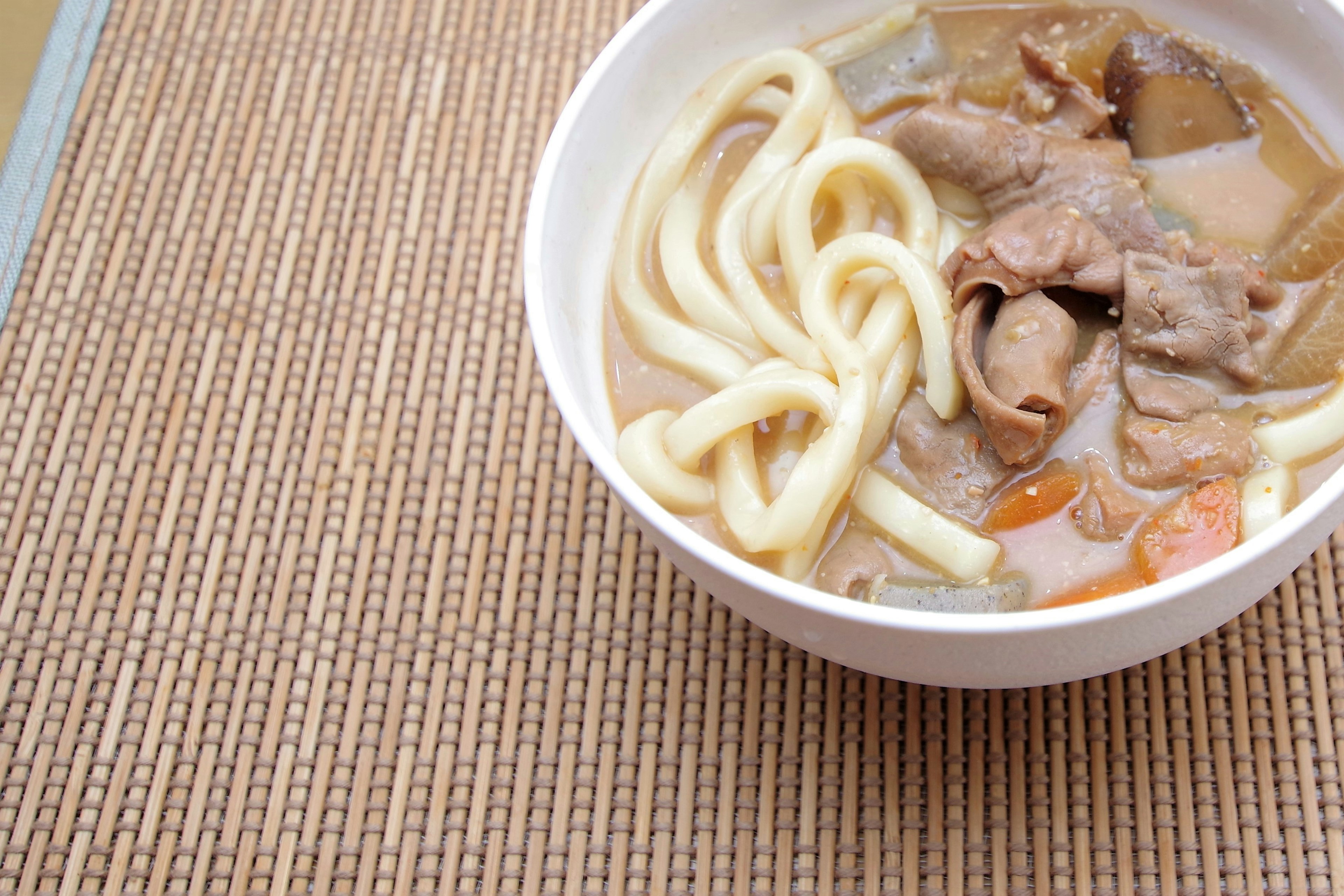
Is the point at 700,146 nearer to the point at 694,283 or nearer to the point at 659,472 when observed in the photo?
the point at 694,283

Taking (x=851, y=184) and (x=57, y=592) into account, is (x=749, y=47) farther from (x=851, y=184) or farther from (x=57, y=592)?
(x=57, y=592)

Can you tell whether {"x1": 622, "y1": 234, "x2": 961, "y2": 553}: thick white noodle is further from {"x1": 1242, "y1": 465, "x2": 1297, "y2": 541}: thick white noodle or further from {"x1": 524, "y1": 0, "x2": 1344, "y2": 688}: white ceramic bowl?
{"x1": 1242, "y1": 465, "x2": 1297, "y2": 541}: thick white noodle

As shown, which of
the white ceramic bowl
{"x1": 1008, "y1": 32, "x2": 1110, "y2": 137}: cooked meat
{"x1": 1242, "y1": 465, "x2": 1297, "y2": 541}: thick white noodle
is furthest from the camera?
{"x1": 1008, "y1": 32, "x2": 1110, "y2": 137}: cooked meat

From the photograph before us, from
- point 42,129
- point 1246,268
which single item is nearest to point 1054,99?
point 1246,268

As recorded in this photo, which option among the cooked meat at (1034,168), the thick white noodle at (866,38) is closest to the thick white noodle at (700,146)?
the thick white noodle at (866,38)

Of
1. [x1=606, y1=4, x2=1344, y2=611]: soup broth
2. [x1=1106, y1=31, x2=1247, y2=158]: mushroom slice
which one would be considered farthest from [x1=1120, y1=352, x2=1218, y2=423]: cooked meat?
[x1=1106, y1=31, x2=1247, y2=158]: mushroom slice

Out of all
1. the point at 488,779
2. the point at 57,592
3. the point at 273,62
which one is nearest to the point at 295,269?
the point at 273,62
